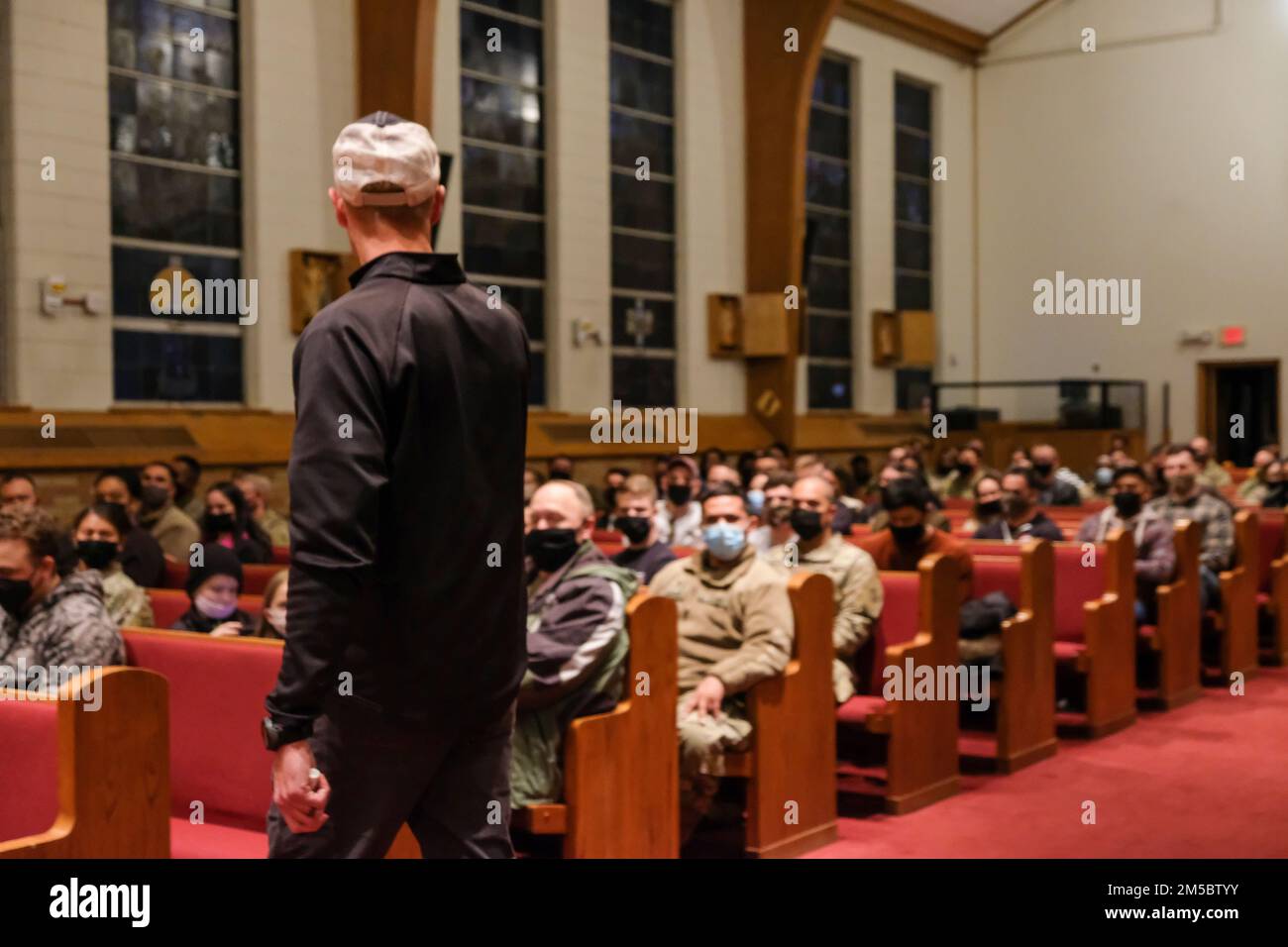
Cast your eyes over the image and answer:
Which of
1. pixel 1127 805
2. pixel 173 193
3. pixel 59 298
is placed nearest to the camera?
pixel 1127 805

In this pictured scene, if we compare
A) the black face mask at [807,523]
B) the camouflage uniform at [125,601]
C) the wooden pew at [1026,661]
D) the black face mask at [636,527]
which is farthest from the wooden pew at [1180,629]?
the camouflage uniform at [125,601]

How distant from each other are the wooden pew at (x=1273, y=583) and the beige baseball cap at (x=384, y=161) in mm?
7414

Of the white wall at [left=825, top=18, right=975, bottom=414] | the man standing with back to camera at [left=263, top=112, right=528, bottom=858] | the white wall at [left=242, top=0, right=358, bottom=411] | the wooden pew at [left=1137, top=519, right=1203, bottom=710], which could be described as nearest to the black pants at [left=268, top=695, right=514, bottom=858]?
→ the man standing with back to camera at [left=263, top=112, right=528, bottom=858]

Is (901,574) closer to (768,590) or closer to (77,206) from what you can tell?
(768,590)

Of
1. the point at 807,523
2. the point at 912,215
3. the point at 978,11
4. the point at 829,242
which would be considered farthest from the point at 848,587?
the point at 978,11

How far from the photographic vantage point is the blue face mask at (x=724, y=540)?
16.5ft

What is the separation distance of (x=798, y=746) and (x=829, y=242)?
45.8 feet

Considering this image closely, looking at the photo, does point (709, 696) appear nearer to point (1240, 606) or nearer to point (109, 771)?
point (109, 771)

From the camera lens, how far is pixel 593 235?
14.8 m

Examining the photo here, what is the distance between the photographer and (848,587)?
575 cm

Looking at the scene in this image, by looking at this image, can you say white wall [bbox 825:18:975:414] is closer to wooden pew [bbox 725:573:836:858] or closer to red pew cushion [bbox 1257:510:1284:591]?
red pew cushion [bbox 1257:510:1284:591]

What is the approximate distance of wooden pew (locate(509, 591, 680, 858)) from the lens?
403 cm

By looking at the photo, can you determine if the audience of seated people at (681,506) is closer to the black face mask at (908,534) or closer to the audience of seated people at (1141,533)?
the audience of seated people at (1141,533)

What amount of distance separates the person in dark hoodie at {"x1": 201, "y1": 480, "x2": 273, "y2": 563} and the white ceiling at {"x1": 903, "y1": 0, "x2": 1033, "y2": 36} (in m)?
13.2
